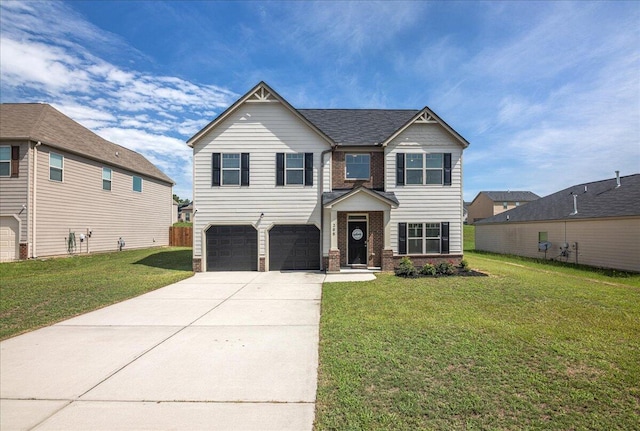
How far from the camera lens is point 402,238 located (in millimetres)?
14695

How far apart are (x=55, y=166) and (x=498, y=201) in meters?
59.0

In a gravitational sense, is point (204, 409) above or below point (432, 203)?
below

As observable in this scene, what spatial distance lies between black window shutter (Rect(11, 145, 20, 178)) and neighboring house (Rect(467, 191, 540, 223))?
188 feet

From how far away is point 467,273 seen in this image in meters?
13.1

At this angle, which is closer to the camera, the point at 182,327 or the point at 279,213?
the point at 182,327

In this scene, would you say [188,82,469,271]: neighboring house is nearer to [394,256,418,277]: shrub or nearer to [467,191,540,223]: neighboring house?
[394,256,418,277]: shrub

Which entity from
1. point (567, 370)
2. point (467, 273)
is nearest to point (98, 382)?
point (567, 370)

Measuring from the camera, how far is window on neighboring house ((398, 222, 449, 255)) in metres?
14.8

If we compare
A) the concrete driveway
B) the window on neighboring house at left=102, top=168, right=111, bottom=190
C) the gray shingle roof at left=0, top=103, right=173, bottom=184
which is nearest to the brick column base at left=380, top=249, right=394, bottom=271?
the concrete driveway

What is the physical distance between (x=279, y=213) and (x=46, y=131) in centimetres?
1453

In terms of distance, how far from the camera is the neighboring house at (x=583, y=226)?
15.5 metres

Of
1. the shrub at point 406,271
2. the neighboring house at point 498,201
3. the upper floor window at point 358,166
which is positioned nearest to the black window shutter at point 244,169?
the upper floor window at point 358,166

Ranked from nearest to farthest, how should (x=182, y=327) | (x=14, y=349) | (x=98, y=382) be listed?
(x=98, y=382), (x=14, y=349), (x=182, y=327)

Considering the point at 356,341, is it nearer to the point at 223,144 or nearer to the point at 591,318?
the point at 591,318
